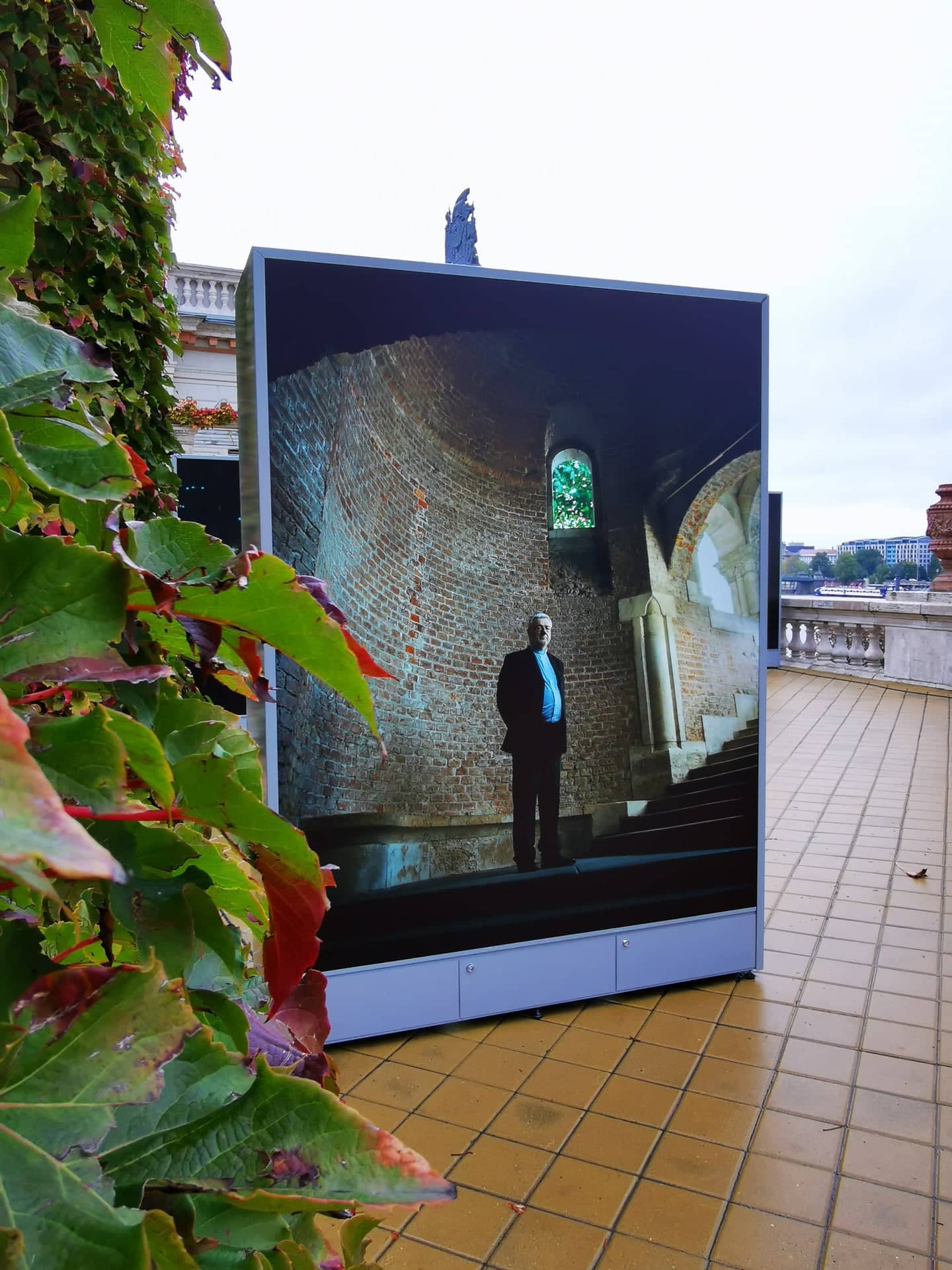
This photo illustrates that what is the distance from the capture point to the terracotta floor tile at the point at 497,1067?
11.6 feet

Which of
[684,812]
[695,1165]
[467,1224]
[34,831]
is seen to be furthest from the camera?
[684,812]

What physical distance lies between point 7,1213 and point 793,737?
10.7 m

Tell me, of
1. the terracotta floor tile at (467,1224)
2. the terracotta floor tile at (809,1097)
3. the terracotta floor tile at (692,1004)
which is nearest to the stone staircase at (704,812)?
the terracotta floor tile at (692,1004)

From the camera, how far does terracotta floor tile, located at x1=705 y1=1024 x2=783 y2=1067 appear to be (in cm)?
365

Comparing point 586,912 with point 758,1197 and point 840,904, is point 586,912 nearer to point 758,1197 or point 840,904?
point 758,1197

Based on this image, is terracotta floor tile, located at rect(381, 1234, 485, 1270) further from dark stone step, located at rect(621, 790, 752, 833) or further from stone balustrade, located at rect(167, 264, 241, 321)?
stone balustrade, located at rect(167, 264, 241, 321)

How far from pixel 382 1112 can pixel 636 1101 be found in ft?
3.02

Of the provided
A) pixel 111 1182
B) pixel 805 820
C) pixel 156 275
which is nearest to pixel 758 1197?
pixel 111 1182

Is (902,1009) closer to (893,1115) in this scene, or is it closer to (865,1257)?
(893,1115)

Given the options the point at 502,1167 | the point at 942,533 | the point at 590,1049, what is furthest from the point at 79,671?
the point at 942,533

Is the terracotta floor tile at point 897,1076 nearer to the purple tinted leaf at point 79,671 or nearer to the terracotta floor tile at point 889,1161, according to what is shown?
the terracotta floor tile at point 889,1161

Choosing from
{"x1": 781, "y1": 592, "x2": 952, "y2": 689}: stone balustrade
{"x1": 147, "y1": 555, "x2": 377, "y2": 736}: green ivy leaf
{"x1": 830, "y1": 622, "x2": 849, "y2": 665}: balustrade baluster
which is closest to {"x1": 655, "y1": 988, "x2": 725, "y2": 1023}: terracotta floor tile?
{"x1": 147, "y1": 555, "x2": 377, "y2": 736}: green ivy leaf

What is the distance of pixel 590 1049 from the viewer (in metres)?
3.76

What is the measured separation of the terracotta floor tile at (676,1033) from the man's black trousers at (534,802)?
84 centimetres
